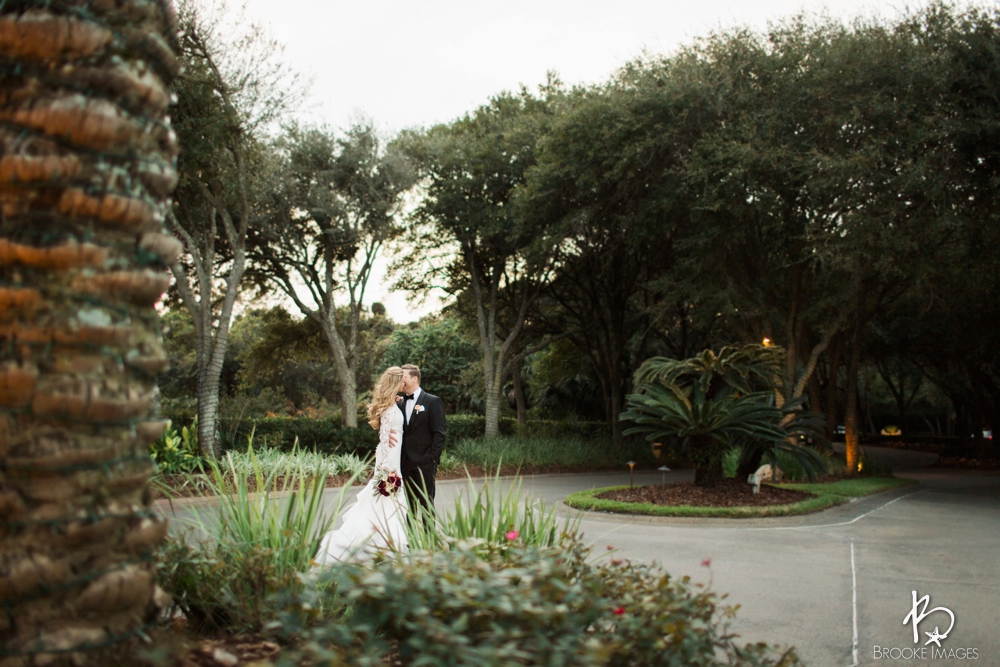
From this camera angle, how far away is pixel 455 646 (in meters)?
2.28

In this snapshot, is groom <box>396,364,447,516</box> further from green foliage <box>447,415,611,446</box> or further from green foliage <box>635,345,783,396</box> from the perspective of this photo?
green foliage <box>447,415,611,446</box>

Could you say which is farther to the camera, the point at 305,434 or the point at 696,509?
the point at 305,434

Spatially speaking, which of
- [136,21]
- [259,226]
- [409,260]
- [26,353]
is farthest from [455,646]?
[409,260]

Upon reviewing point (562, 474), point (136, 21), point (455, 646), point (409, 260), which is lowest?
point (562, 474)

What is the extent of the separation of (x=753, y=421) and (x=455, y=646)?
1277 cm

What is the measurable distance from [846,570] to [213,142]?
14023mm

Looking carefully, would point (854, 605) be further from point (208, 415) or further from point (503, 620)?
point (208, 415)

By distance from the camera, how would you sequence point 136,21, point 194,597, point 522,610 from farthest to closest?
point 194,597 → point 136,21 → point 522,610

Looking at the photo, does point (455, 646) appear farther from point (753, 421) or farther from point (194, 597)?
point (753, 421)

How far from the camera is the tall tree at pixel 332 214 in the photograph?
23266 mm

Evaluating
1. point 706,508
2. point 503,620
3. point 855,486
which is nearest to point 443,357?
point 855,486

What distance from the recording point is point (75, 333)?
2.39 m

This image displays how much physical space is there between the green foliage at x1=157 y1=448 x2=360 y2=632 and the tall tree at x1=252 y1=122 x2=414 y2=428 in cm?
1920

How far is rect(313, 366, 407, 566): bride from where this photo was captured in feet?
20.0
